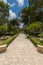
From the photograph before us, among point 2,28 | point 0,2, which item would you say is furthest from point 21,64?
point 0,2

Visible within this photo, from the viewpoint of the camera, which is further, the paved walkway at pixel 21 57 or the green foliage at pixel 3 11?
the green foliage at pixel 3 11

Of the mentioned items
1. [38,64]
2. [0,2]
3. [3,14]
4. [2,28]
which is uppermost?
[0,2]

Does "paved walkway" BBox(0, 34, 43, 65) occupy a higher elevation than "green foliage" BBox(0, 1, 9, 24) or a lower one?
lower

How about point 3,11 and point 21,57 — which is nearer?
point 21,57

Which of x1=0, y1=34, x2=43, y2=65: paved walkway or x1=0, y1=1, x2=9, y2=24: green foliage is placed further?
x1=0, y1=1, x2=9, y2=24: green foliage

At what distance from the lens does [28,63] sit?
8.61m

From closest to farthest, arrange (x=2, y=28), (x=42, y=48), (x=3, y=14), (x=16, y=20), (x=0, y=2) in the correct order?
(x=42, y=48) → (x=2, y=28) → (x=0, y=2) → (x=3, y=14) → (x=16, y=20)

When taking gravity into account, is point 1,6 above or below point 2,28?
above

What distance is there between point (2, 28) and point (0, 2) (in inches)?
360

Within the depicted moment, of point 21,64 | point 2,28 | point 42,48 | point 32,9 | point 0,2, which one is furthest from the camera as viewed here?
point 32,9

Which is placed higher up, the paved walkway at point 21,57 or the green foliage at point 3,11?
the green foliage at point 3,11

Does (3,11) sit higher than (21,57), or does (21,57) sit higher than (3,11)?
(3,11)

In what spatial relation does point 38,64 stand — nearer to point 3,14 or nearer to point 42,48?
point 42,48

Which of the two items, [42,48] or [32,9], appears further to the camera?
[32,9]
